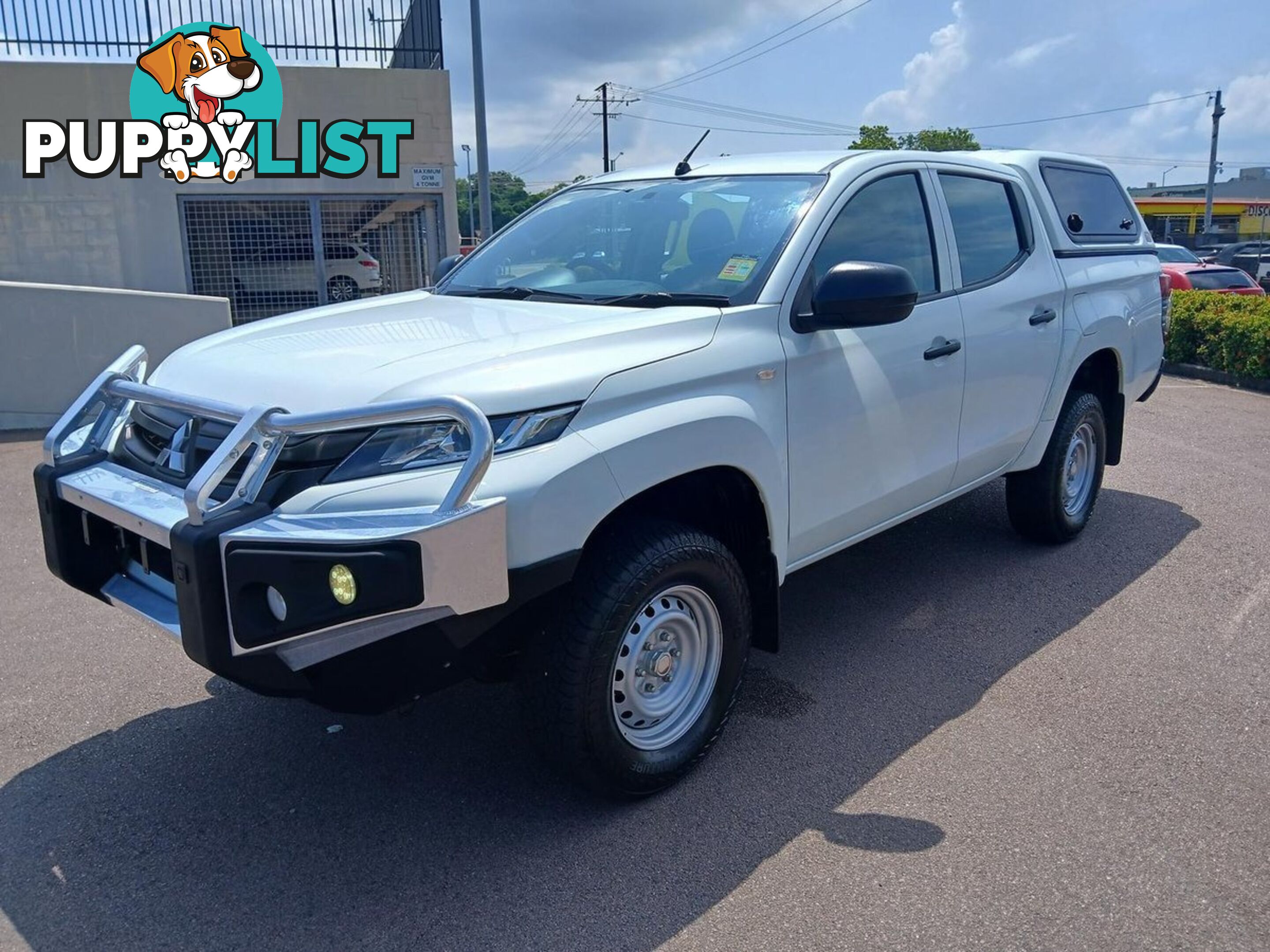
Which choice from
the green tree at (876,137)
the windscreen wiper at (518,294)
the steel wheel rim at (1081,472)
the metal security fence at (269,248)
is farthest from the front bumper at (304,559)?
the green tree at (876,137)

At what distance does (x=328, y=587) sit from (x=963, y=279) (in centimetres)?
320

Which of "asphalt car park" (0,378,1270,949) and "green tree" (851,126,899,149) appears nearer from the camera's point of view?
"asphalt car park" (0,378,1270,949)

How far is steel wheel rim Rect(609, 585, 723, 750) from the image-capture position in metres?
3.16

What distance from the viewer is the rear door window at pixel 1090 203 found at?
560 centimetres

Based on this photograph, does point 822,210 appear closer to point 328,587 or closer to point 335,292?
point 328,587

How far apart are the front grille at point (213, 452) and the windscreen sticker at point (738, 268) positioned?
1.50 metres

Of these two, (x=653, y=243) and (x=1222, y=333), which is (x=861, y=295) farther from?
(x=1222, y=333)

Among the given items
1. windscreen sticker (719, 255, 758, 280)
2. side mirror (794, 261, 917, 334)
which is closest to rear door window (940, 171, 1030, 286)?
side mirror (794, 261, 917, 334)

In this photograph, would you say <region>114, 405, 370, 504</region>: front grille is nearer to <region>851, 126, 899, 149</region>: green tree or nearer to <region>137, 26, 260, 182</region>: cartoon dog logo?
<region>137, 26, 260, 182</region>: cartoon dog logo

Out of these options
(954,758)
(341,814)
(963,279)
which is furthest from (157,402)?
(963,279)

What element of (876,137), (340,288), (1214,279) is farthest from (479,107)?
(876,137)

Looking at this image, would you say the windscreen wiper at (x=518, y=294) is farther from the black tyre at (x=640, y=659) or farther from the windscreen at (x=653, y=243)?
the black tyre at (x=640, y=659)

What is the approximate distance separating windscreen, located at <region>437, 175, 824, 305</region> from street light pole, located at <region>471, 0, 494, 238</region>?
11.5 meters

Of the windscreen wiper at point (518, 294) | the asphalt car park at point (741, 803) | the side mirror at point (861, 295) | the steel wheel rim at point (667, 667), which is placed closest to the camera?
the asphalt car park at point (741, 803)
